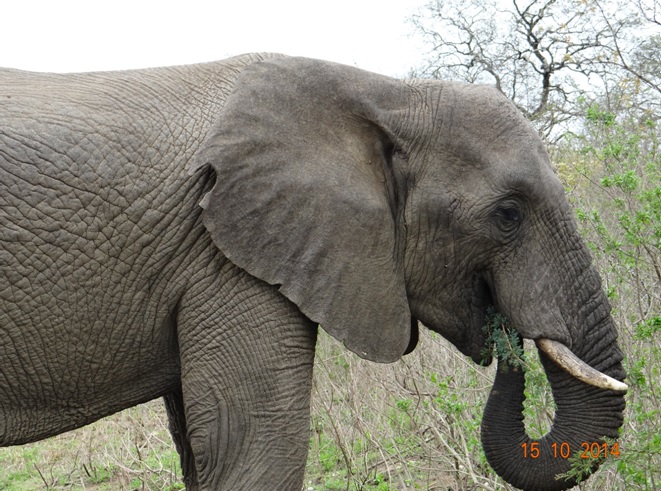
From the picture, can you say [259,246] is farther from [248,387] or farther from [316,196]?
[248,387]

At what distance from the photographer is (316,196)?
3.42 meters

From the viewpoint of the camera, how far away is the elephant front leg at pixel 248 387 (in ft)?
10.8

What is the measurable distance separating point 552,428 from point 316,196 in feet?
4.54

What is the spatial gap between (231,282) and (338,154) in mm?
630

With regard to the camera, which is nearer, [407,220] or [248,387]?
[248,387]

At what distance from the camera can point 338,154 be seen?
351 centimetres

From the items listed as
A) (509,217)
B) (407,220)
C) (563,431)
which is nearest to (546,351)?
(563,431)

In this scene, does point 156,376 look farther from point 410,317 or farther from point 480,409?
point 480,409

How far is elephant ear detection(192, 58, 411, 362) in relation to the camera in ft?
10.9

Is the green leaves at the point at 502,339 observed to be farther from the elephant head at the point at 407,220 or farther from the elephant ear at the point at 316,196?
the elephant ear at the point at 316,196

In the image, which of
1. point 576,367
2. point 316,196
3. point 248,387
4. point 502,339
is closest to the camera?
point 248,387

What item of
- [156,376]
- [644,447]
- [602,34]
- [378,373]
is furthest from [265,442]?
[602,34]
